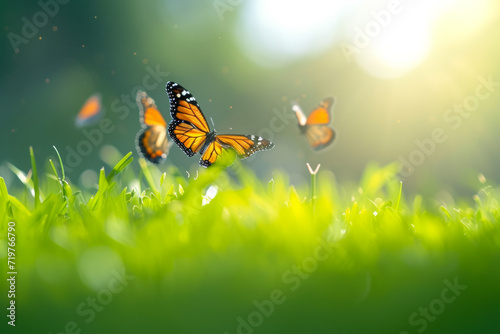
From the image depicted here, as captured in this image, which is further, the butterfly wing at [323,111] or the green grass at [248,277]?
the butterfly wing at [323,111]

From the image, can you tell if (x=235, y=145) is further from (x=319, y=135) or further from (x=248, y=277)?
(x=248, y=277)

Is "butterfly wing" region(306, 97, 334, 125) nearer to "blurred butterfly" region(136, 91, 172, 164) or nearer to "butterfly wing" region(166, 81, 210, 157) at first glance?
"butterfly wing" region(166, 81, 210, 157)

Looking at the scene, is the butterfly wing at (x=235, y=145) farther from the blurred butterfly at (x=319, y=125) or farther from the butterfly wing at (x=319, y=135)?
the butterfly wing at (x=319, y=135)

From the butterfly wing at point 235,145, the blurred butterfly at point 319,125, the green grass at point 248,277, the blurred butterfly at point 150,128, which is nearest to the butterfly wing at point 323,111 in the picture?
the blurred butterfly at point 319,125

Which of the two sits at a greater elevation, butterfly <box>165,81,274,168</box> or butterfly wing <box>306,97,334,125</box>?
butterfly <box>165,81,274,168</box>

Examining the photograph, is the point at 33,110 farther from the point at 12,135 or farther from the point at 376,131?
the point at 376,131

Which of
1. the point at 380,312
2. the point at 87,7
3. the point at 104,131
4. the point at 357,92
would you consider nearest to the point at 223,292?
the point at 380,312

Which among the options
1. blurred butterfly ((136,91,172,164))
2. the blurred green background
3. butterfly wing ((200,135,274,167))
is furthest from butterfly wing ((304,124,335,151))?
the blurred green background
